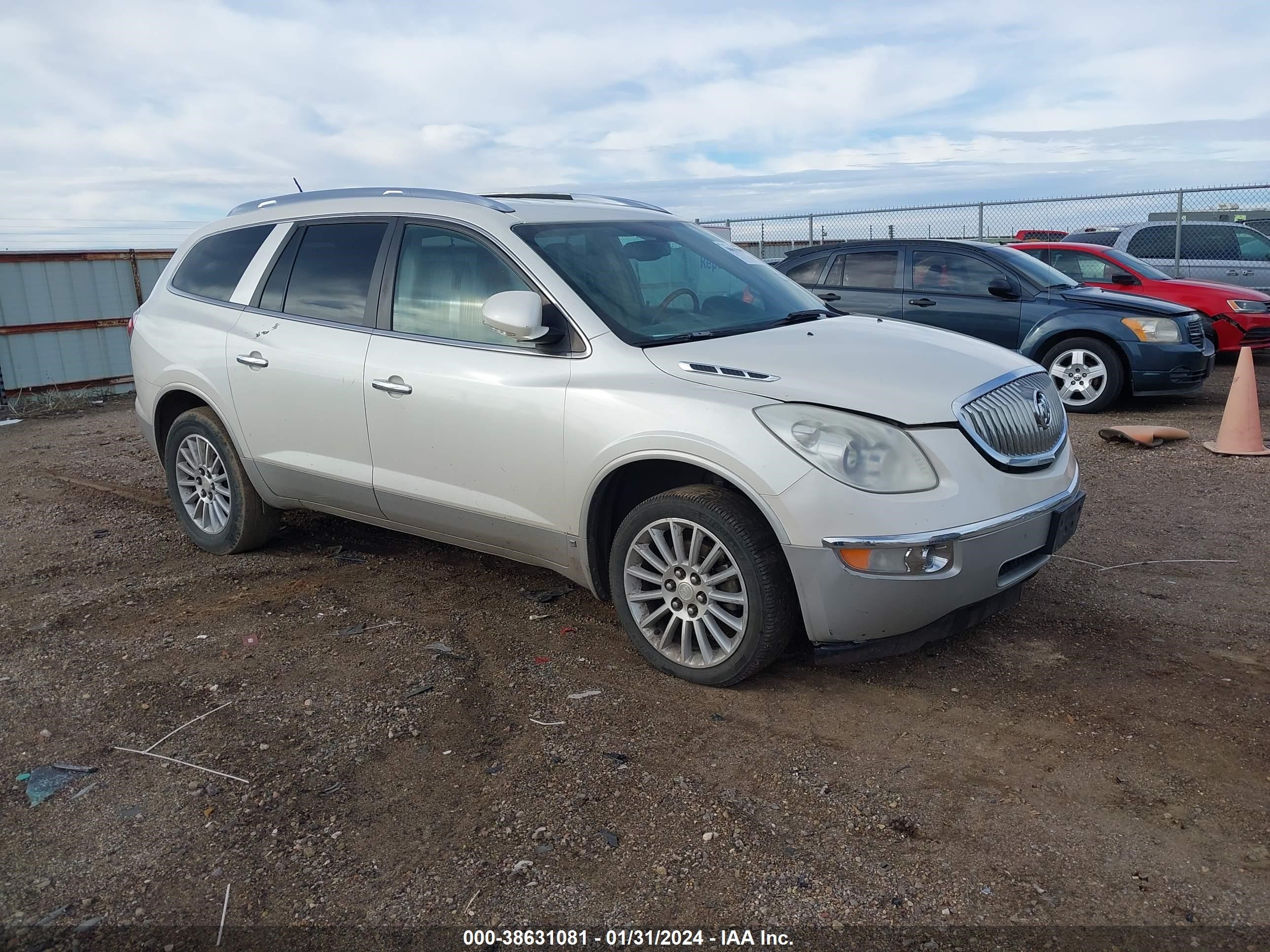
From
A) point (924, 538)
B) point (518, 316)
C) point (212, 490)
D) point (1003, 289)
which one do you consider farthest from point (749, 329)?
point (1003, 289)

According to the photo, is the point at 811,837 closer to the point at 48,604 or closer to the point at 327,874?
the point at 327,874

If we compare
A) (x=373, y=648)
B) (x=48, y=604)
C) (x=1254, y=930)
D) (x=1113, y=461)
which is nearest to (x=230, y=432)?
(x=48, y=604)

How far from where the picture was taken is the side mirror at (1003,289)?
9.78 metres

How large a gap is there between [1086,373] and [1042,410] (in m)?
6.41

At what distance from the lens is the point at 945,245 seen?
33.2 ft

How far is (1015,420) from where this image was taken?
3855 mm

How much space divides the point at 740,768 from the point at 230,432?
11.1ft

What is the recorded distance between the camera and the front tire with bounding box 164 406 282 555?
5.45 meters

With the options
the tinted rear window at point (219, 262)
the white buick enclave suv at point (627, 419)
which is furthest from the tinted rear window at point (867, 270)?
the tinted rear window at point (219, 262)

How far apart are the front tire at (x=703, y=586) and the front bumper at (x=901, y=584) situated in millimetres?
120

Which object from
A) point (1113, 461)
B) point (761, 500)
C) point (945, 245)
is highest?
point (945, 245)

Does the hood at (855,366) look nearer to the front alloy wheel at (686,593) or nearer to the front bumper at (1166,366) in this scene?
the front alloy wheel at (686,593)

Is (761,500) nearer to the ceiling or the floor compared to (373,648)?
nearer to the ceiling

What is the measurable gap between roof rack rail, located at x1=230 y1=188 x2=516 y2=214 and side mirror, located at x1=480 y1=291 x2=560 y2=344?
684 millimetres
